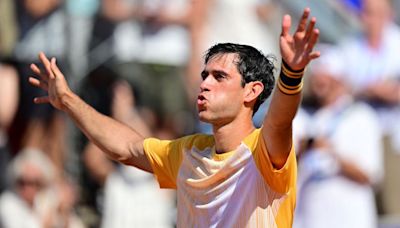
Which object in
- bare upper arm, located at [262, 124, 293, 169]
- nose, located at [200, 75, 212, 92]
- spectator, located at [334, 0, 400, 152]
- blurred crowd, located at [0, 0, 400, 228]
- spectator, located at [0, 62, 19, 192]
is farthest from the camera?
spectator, located at [334, 0, 400, 152]

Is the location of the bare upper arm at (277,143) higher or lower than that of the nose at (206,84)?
lower

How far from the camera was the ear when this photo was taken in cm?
580

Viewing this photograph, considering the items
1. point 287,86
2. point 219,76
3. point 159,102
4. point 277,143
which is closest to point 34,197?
point 159,102

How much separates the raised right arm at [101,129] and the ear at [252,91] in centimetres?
85

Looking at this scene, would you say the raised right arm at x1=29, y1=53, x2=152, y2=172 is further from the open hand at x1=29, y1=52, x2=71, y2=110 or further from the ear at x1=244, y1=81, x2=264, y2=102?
the ear at x1=244, y1=81, x2=264, y2=102

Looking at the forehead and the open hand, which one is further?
the open hand

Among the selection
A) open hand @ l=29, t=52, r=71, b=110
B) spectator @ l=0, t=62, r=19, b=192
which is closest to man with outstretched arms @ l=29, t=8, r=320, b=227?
open hand @ l=29, t=52, r=71, b=110

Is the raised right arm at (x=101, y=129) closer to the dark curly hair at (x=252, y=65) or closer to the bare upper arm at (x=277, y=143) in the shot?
the dark curly hair at (x=252, y=65)

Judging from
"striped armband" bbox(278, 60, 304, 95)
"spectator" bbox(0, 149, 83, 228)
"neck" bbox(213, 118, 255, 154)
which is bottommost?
"spectator" bbox(0, 149, 83, 228)

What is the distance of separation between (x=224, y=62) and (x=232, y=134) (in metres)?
0.41

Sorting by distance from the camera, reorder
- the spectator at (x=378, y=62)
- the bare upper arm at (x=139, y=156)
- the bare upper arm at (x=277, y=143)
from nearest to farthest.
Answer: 1. the bare upper arm at (x=277, y=143)
2. the bare upper arm at (x=139, y=156)
3. the spectator at (x=378, y=62)

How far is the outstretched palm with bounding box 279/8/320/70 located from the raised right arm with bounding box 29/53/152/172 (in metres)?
1.60

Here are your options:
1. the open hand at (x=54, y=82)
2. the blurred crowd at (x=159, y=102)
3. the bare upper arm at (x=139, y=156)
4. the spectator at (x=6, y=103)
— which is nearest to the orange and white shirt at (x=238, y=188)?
the bare upper arm at (x=139, y=156)

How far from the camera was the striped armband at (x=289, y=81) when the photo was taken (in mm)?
5035
